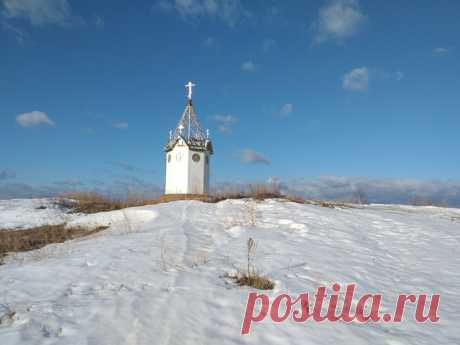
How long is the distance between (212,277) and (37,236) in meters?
5.85

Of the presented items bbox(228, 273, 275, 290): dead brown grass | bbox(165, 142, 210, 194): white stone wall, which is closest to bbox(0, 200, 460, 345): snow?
bbox(228, 273, 275, 290): dead brown grass

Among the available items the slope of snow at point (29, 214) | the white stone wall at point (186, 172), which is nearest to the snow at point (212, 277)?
the slope of snow at point (29, 214)

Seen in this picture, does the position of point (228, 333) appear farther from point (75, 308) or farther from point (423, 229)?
point (423, 229)

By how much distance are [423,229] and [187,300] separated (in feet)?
21.0

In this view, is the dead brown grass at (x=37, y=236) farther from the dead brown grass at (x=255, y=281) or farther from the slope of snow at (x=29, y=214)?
the dead brown grass at (x=255, y=281)

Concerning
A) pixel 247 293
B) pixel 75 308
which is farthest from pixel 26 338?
pixel 247 293

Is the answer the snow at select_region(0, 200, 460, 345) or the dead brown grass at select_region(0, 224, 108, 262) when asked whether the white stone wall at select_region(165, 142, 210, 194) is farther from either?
the snow at select_region(0, 200, 460, 345)

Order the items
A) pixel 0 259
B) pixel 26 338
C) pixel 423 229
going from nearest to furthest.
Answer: pixel 26 338 → pixel 0 259 → pixel 423 229

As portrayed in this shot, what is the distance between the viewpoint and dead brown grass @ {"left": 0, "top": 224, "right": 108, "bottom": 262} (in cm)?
709

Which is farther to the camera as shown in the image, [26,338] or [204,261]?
[204,261]

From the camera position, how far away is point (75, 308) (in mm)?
3166

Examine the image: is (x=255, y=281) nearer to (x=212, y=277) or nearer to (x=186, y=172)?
(x=212, y=277)

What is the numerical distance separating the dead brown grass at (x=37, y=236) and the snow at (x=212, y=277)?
0.82 m

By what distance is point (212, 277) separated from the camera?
4.16 meters
